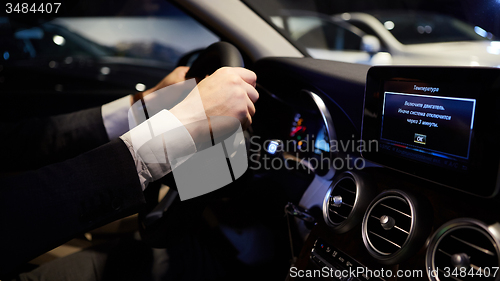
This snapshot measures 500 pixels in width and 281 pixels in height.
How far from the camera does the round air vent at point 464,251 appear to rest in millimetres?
584

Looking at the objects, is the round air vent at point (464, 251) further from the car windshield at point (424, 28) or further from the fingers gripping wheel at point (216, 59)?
the car windshield at point (424, 28)

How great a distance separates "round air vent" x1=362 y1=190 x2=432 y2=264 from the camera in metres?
0.70

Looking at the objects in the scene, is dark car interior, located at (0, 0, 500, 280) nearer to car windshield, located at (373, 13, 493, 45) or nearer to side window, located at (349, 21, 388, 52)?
side window, located at (349, 21, 388, 52)

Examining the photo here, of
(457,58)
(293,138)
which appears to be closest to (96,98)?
(293,138)

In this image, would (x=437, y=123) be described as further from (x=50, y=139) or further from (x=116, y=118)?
(x=50, y=139)

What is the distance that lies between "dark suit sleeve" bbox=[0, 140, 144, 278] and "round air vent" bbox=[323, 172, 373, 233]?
49 centimetres

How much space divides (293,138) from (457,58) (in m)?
3.01

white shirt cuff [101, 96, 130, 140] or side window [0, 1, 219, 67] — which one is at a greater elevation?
side window [0, 1, 219, 67]

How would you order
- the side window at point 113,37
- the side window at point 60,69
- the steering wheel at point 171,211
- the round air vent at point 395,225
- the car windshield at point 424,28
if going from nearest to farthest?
1. the round air vent at point 395,225
2. the steering wheel at point 171,211
3. the side window at point 60,69
4. the side window at point 113,37
5. the car windshield at point 424,28

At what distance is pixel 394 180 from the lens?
81 centimetres

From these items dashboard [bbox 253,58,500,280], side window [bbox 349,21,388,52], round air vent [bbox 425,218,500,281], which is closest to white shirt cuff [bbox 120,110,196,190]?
dashboard [bbox 253,58,500,280]

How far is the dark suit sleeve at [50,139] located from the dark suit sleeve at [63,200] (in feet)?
2.14

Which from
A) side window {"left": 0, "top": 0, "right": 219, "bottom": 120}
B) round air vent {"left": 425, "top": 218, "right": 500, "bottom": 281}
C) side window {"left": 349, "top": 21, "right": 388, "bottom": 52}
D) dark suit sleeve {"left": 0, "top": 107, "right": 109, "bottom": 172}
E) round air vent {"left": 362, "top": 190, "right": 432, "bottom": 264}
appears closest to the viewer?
round air vent {"left": 425, "top": 218, "right": 500, "bottom": 281}

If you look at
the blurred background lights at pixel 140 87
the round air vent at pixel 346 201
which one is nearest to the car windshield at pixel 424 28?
the blurred background lights at pixel 140 87
